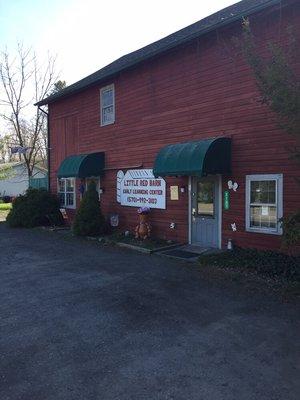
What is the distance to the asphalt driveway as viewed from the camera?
4.31 meters

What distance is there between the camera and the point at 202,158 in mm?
10820

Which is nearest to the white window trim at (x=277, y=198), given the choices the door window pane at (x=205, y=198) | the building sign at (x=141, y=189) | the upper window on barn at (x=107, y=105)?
the door window pane at (x=205, y=198)

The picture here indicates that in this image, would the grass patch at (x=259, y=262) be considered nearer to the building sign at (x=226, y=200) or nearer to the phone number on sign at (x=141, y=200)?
the building sign at (x=226, y=200)

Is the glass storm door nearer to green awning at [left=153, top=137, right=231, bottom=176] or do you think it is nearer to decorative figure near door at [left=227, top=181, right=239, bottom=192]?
decorative figure near door at [left=227, top=181, right=239, bottom=192]

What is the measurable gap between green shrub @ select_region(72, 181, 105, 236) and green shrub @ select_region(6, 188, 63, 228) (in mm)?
3908

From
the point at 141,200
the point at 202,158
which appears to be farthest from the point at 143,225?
the point at 202,158

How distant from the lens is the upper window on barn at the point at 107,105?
1628 cm

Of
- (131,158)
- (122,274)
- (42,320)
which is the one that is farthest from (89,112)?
(42,320)

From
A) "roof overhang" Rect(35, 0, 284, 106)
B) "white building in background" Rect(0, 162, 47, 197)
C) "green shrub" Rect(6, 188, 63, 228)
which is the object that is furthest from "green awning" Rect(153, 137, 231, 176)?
"white building in background" Rect(0, 162, 47, 197)

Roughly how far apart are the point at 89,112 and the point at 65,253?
25.1 feet

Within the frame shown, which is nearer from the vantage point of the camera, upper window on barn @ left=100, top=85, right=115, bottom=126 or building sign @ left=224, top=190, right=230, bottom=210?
building sign @ left=224, top=190, right=230, bottom=210

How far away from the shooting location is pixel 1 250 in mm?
12844

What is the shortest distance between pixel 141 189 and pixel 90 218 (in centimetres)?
231

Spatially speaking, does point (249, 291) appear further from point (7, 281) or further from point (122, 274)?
point (7, 281)
